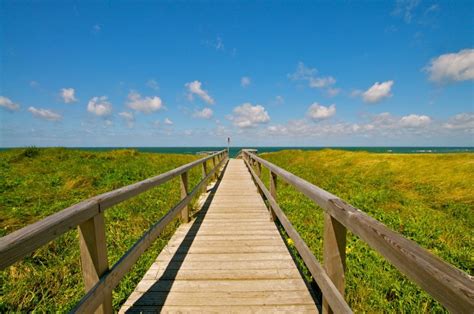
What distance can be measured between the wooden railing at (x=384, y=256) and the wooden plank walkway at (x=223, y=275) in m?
0.62

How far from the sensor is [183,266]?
3293mm

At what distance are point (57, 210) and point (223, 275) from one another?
560cm

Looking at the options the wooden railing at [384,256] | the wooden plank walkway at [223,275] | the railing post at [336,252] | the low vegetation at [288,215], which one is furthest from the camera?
the low vegetation at [288,215]

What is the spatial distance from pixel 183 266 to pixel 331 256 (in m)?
2.16

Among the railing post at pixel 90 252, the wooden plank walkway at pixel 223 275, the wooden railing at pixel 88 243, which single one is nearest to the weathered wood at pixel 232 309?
the wooden plank walkway at pixel 223 275

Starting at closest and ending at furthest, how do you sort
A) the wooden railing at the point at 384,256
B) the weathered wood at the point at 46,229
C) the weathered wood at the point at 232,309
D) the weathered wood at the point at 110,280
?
1. the wooden railing at the point at 384,256
2. the weathered wood at the point at 46,229
3. the weathered wood at the point at 110,280
4. the weathered wood at the point at 232,309

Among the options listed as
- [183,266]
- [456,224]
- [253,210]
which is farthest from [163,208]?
[456,224]

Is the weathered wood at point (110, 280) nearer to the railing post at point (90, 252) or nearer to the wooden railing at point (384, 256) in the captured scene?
the railing post at point (90, 252)

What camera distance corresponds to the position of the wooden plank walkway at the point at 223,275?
2.51m

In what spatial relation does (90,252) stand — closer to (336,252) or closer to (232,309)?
(232,309)

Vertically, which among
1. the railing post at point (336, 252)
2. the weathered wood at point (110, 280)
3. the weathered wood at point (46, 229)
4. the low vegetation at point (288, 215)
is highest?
the weathered wood at point (46, 229)

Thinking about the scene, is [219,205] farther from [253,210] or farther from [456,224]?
[456,224]

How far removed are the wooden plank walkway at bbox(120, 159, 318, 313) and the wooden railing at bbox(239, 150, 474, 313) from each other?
2.05ft

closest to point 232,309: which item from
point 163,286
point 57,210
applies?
point 163,286
